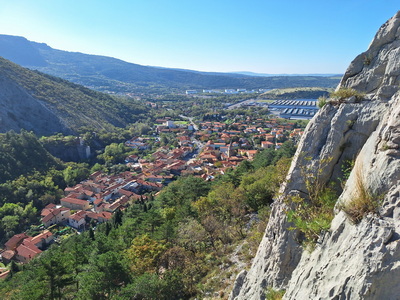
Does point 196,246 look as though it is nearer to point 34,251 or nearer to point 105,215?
point 34,251

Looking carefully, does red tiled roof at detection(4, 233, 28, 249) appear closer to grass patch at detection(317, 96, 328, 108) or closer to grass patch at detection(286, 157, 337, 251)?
grass patch at detection(286, 157, 337, 251)

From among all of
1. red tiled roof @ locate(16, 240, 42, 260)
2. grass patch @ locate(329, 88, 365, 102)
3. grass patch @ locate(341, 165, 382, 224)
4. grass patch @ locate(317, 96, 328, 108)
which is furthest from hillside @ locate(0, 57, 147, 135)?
grass patch @ locate(341, 165, 382, 224)

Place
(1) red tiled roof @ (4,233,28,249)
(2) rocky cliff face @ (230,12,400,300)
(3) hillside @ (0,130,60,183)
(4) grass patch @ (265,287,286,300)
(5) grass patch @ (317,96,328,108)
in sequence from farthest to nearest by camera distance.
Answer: (3) hillside @ (0,130,60,183) < (1) red tiled roof @ (4,233,28,249) < (5) grass patch @ (317,96,328,108) < (4) grass patch @ (265,287,286,300) < (2) rocky cliff face @ (230,12,400,300)

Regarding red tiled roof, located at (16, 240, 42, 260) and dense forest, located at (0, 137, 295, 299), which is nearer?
dense forest, located at (0, 137, 295, 299)

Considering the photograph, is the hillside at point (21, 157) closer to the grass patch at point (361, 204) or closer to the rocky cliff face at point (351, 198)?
the rocky cliff face at point (351, 198)

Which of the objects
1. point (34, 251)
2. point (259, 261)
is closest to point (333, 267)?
point (259, 261)

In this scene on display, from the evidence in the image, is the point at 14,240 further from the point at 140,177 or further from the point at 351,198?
the point at 351,198

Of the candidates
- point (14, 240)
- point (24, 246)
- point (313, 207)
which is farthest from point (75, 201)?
point (313, 207)

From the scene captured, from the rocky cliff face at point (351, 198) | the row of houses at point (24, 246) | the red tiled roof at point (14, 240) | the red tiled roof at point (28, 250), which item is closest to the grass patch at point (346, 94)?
the rocky cliff face at point (351, 198)
